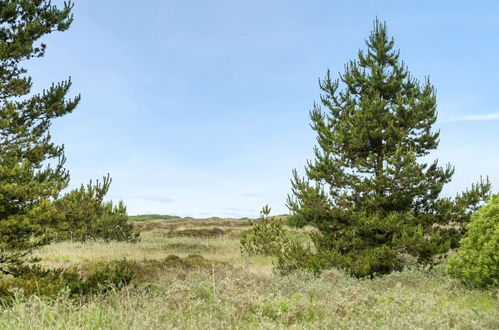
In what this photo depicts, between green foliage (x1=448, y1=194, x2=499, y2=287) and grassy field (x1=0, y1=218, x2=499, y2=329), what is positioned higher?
green foliage (x1=448, y1=194, x2=499, y2=287)

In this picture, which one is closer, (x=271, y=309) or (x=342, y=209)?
(x=271, y=309)

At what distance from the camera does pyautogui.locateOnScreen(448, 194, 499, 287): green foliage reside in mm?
9602

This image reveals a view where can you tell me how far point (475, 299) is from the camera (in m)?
9.43

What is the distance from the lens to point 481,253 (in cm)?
988

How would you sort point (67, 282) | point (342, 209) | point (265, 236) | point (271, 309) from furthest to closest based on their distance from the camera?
point (265, 236) → point (342, 209) → point (67, 282) → point (271, 309)

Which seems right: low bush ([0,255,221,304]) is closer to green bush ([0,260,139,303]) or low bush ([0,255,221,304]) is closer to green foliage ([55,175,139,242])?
green bush ([0,260,139,303])

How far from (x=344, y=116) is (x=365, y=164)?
5.72ft

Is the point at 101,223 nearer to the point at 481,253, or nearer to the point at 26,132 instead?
the point at 26,132

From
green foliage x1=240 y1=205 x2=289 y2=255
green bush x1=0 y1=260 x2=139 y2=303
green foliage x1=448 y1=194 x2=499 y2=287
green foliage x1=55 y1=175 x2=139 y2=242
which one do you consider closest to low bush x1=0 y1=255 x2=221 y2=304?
green bush x1=0 y1=260 x2=139 y2=303

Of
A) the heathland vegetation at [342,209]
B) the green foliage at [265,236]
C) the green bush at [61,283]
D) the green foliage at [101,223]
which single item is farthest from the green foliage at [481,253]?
the green foliage at [101,223]

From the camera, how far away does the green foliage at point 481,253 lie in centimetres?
960

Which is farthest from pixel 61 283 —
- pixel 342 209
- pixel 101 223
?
pixel 101 223

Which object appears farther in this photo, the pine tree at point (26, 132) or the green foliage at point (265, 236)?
the green foliage at point (265, 236)

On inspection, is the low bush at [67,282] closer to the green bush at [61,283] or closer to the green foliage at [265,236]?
the green bush at [61,283]
